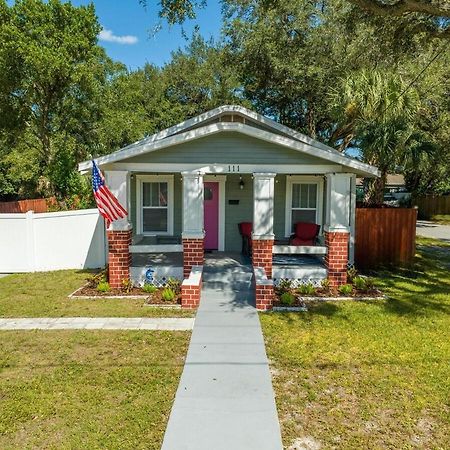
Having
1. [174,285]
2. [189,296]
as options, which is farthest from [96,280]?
[189,296]

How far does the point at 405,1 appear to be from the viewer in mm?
8203

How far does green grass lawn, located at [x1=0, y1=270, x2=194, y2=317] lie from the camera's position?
7770mm

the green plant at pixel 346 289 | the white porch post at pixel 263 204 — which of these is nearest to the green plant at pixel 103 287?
the white porch post at pixel 263 204

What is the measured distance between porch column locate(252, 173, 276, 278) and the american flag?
10.1 ft

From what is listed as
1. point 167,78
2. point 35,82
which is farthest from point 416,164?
point 167,78

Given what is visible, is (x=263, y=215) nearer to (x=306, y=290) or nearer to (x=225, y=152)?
(x=225, y=152)

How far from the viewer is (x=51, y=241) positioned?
1171 cm

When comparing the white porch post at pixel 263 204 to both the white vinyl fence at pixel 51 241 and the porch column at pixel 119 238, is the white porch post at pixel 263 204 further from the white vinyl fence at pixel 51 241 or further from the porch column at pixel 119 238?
the white vinyl fence at pixel 51 241

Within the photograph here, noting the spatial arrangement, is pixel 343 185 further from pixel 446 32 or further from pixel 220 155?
pixel 446 32

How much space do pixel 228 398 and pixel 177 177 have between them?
8.41 meters

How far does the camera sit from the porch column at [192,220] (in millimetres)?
9289

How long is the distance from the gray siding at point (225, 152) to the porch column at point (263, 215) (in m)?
0.53

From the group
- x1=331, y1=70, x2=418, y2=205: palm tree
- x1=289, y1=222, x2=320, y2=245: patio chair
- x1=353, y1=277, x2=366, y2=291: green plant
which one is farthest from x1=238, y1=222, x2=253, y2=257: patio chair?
x1=331, y1=70, x2=418, y2=205: palm tree

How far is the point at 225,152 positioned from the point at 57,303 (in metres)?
5.01
